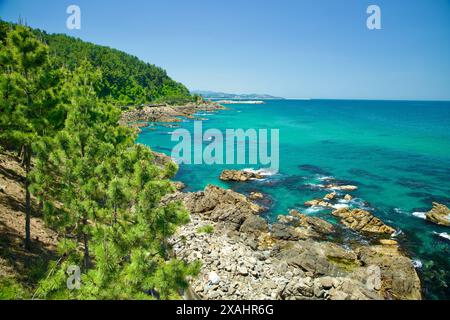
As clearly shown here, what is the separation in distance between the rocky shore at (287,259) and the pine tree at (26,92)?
9.39 metres

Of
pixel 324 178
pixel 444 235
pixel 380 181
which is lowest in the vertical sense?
pixel 444 235

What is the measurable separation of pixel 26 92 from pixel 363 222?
1187 inches

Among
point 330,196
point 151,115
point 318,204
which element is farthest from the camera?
point 151,115

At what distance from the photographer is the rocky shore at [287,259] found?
58.4 ft

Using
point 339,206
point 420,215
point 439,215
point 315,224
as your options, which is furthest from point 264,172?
point 439,215

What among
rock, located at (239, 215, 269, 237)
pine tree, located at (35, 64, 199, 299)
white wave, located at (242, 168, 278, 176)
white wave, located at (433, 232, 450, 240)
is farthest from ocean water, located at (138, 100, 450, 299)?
pine tree, located at (35, 64, 199, 299)

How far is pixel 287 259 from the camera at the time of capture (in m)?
22.2

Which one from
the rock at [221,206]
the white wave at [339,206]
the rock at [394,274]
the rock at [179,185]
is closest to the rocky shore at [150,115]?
the rock at [179,185]

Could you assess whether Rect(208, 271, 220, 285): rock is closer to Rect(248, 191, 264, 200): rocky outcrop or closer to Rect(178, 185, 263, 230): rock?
Rect(178, 185, 263, 230): rock

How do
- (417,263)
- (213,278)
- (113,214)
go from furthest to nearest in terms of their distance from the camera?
(417,263)
(213,278)
(113,214)

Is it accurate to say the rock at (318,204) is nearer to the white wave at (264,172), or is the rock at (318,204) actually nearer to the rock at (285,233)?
the rock at (285,233)

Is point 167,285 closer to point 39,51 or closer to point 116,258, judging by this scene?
point 116,258

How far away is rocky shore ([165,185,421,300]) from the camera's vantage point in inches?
701

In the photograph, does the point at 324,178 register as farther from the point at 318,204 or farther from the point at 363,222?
the point at 363,222
